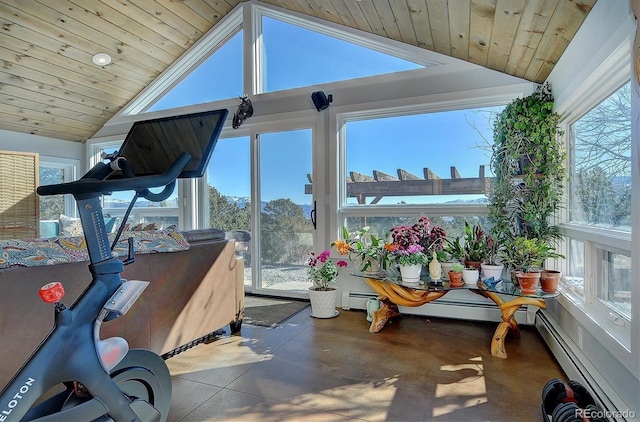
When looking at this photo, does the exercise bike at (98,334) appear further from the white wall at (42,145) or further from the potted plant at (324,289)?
the white wall at (42,145)

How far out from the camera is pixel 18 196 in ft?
15.5

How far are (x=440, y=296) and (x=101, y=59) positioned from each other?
4664 mm

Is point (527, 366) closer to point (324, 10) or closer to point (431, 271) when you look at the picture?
point (431, 271)

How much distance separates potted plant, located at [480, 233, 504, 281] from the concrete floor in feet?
1.75

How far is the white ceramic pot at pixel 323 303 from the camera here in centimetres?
333

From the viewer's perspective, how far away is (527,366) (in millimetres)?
2287

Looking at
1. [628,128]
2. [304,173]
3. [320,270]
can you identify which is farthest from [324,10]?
[628,128]

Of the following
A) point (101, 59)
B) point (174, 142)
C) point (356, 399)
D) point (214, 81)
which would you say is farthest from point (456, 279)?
point (101, 59)

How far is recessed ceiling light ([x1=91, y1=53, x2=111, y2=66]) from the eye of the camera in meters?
4.27

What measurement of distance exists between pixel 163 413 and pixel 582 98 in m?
2.89

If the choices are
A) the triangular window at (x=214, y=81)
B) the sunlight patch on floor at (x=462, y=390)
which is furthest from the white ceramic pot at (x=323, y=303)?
the triangular window at (x=214, y=81)

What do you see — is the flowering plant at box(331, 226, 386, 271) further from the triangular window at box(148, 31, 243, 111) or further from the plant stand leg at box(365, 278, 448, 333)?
the triangular window at box(148, 31, 243, 111)

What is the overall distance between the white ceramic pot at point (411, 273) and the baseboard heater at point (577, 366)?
98cm

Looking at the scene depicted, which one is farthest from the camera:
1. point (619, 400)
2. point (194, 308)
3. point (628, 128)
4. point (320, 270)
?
point (320, 270)
